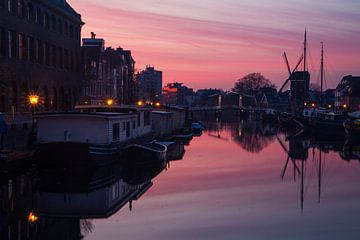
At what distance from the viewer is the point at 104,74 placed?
9156 cm

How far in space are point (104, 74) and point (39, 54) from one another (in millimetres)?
33332

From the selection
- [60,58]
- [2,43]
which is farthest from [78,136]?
[60,58]

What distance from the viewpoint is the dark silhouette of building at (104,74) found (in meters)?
82.5

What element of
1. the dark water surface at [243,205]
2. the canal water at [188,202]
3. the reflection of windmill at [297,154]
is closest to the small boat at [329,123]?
the reflection of windmill at [297,154]

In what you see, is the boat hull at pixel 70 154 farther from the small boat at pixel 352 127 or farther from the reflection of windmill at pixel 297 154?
the small boat at pixel 352 127

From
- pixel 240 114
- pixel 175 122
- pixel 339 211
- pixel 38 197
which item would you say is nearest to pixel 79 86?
pixel 175 122

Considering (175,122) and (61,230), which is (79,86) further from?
(61,230)

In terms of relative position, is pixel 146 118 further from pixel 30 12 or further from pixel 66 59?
pixel 66 59

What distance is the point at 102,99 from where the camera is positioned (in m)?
87.6

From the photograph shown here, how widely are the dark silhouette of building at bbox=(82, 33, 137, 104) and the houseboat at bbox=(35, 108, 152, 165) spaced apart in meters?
39.5

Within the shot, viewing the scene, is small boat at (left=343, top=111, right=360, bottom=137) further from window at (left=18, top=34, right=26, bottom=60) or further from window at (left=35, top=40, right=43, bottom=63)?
window at (left=18, top=34, right=26, bottom=60)

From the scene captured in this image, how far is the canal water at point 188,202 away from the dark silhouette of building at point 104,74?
41.7 m

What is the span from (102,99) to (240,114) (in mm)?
98991

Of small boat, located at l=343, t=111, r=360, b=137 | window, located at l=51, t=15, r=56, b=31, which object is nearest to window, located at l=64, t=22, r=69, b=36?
window, located at l=51, t=15, r=56, b=31
